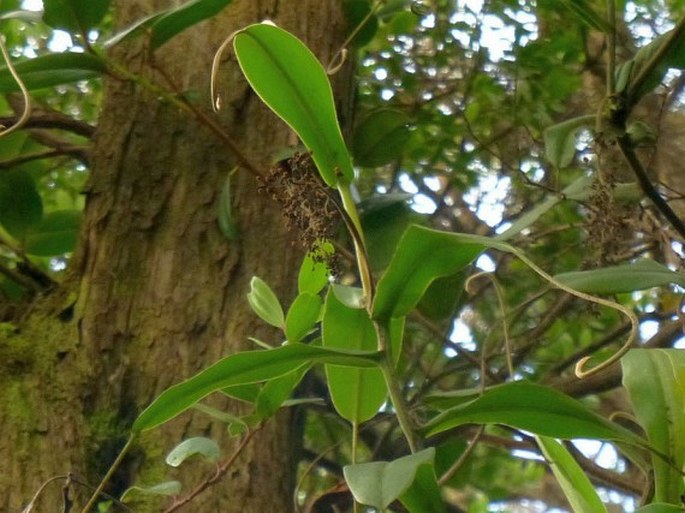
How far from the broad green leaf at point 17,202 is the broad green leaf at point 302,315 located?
1.70 feet

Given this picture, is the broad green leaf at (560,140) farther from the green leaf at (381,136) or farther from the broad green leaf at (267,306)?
the green leaf at (381,136)

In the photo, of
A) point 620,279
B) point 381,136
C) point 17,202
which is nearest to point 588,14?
point 620,279

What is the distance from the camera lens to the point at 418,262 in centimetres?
58

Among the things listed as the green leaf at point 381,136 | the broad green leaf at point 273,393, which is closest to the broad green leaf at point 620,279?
the broad green leaf at point 273,393

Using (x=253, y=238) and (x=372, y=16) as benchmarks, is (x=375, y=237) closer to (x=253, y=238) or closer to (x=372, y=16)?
(x=253, y=238)

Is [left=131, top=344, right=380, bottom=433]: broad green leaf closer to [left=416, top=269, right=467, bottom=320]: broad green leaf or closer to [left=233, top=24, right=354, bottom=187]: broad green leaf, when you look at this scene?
[left=233, top=24, right=354, bottom=187]: broad green leaf

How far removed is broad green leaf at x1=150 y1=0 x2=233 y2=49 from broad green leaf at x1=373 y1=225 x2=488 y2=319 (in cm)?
46

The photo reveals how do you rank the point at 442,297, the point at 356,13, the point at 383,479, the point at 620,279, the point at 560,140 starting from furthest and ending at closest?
the point at 356,13 < the point at 442,297 < the point at 560,140 < the point at 620,279 < the point at 383,479

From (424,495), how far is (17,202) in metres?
0.75

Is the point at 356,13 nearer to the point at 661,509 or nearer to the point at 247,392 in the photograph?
the point at 247,392

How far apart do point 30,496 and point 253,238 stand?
0.36 metres

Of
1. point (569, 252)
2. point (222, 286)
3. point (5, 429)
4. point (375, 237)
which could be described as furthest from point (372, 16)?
point (5, 429)

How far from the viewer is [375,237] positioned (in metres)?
1.10

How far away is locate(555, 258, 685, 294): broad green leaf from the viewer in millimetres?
630
